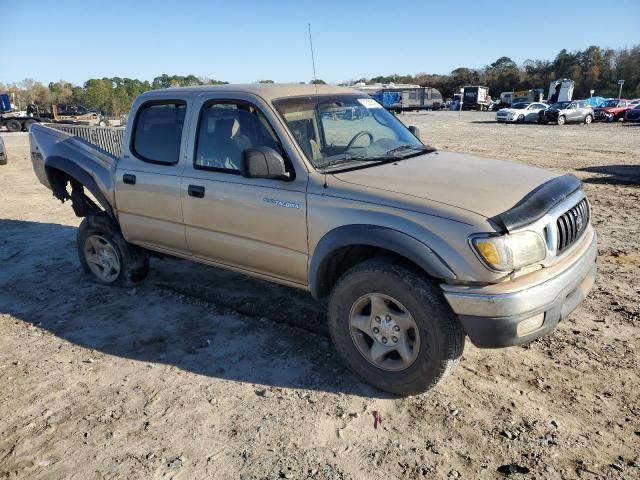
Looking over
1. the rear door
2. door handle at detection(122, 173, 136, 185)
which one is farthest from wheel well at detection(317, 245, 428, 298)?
door handle at detection(122, 173, 136, 185)

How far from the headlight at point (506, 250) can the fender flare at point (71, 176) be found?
12.2 ft

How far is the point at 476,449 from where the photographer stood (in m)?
2.73

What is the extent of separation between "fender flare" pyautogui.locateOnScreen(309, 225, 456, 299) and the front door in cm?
16

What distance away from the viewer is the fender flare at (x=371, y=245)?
2.83 m

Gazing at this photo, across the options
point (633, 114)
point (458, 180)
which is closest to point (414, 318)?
point (458, 180)

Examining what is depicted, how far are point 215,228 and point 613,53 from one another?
10080 centimetres

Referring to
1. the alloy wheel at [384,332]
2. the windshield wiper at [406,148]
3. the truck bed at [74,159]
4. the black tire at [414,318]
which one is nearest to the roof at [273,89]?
the windshield wiper at [406,148]

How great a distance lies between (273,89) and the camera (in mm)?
3904

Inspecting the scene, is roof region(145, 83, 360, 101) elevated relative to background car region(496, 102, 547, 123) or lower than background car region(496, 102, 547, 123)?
elevated

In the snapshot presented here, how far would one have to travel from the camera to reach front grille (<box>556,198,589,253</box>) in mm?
3057

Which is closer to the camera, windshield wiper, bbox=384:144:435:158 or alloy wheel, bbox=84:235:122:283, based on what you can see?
windshield wiper, bbox=384:144:435:158

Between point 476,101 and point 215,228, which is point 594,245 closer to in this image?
point 215,228

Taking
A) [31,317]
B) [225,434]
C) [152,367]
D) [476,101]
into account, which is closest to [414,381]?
[225,434]

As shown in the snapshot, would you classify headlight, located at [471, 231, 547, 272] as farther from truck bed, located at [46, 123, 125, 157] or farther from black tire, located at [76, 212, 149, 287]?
truck bed, located at [46, 123, 125, 157]
